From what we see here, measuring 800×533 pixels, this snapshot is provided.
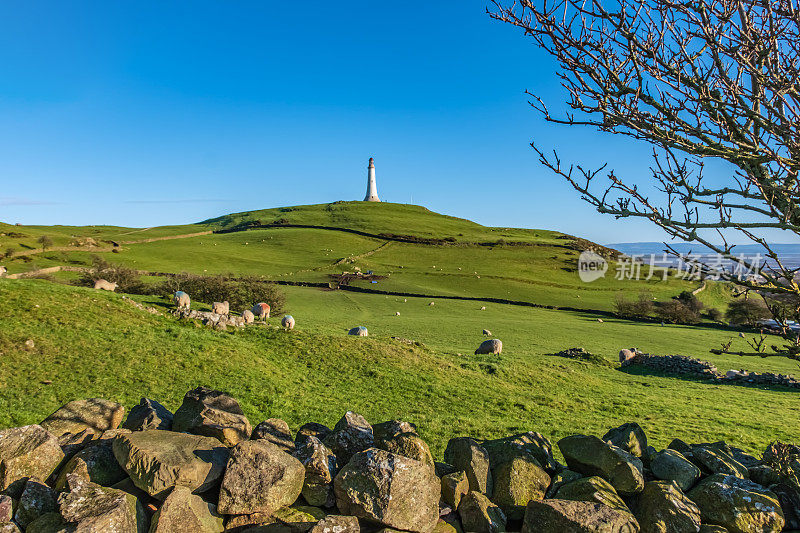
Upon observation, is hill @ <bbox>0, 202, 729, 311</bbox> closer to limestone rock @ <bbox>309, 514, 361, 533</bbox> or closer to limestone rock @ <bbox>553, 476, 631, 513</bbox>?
limestone rock @ <bbox>553, 476, 631, 513</bbox>

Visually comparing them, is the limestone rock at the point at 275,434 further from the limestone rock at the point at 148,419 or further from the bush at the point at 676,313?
the bush at the point at 676,313

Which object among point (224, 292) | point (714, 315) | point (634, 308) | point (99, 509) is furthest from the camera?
point (714, 315)

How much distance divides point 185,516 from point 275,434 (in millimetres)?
1934

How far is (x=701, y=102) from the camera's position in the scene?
635 centimetres

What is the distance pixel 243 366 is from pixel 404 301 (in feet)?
129

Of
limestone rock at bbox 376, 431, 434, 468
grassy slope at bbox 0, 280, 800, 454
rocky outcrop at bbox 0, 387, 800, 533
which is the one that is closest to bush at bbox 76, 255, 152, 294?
grassy slope at bbox 0, 280, 800, 454

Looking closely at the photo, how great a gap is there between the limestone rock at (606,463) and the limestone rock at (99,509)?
5988mm

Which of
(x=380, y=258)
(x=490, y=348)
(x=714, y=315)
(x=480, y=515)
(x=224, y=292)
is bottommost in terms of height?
(x=490, y=348)

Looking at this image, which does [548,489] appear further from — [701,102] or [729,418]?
[729,418]

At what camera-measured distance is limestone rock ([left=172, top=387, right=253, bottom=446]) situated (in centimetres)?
692

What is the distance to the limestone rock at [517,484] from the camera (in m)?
6.65

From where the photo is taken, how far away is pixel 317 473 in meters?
6.22

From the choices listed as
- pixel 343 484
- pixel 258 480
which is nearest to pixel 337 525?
pixel 343 484

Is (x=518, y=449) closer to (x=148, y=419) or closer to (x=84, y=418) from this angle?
(x=148, y=419)
